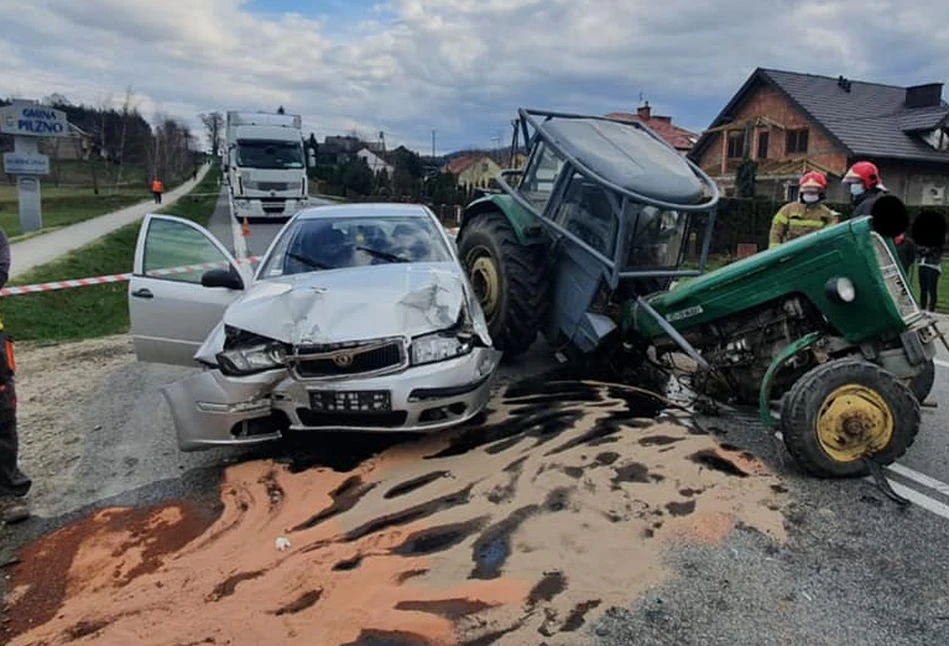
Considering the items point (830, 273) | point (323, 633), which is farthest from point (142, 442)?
point (830, 273)

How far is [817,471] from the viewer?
166 inches

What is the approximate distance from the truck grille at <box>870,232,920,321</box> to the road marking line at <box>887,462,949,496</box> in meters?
1.00

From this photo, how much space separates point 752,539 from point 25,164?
25.1 m

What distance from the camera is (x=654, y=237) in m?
5.77

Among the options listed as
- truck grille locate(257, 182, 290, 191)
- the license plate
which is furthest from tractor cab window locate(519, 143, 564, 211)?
truck grille locate(257, 182, 290, 191)

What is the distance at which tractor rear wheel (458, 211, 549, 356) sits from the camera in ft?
20.6

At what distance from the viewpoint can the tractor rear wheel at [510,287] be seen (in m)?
6.27

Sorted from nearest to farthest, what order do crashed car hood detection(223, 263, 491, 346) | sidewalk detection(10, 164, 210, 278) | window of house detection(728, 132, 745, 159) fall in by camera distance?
crashed car hood detection(223, 263, 491, 346), sidewalk detection(10, 164, 210, 278), window of house detection(728, 132, 745, 159)

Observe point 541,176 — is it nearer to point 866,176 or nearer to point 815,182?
point 815,182

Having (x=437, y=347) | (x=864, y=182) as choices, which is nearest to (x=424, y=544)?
(x=437, y=347)

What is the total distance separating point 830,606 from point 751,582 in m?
0.32

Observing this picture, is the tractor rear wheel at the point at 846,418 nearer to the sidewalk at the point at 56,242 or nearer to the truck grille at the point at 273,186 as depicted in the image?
the sidewalk at the point at 56,242

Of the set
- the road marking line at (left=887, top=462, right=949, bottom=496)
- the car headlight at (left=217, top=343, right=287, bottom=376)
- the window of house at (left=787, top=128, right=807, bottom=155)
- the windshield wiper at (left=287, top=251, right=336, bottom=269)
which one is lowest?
the road marking line at (left=887, top=462, right=949, bottom=496)

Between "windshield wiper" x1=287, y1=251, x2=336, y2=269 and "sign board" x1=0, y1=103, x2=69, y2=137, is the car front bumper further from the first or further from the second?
"sign board" x1=0, y1=103, x2=69, y2=137
